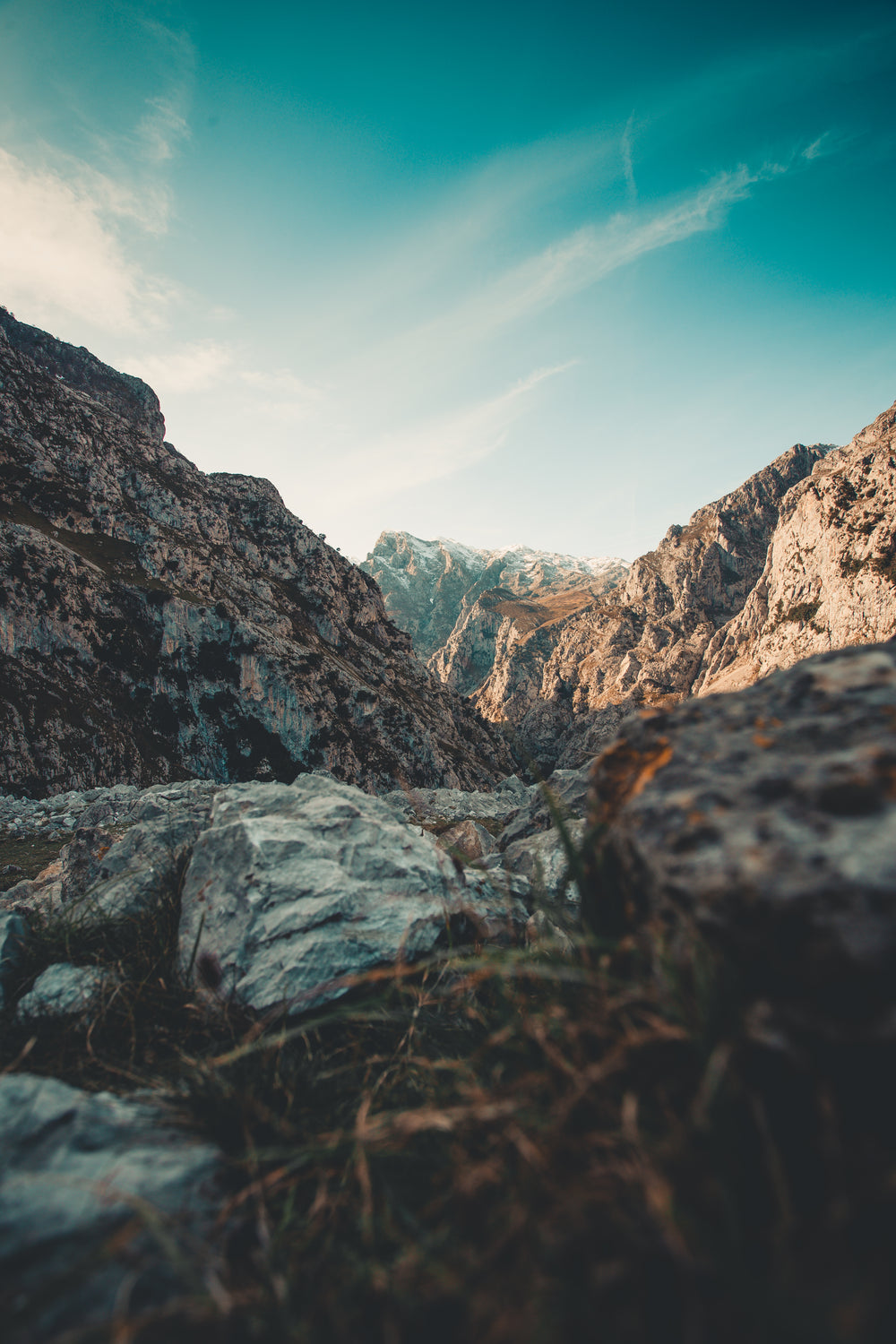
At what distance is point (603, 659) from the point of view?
143m

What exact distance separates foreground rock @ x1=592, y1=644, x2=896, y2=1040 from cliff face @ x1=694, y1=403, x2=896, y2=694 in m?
90.3

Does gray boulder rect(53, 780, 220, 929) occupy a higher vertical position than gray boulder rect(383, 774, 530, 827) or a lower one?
higher

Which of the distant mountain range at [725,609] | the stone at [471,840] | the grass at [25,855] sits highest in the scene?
the distant mountain range at [725,609]

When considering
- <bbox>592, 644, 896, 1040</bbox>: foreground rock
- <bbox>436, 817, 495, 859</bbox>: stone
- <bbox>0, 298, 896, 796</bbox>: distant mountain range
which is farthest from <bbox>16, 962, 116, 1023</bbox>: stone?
<bbox>0, 298, 896, 796</bbox>: distant mountain range

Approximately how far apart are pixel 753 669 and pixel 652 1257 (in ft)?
369

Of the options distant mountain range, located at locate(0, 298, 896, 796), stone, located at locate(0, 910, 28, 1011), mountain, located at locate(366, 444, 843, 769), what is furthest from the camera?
mountain, located at locate(366, 444, 843, 769)

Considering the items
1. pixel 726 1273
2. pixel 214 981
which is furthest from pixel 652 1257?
pixel 214 981

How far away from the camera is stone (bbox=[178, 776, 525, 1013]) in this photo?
3.52m

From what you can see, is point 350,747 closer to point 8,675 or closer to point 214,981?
point 8,675

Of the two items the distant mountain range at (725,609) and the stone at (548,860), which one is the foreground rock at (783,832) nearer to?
the stone at (548,860)

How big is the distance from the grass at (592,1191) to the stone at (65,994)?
151cm

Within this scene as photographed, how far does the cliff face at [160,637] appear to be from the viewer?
154 ft

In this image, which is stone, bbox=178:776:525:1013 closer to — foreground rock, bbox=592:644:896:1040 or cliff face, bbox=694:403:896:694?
foreground rock, bbox=592:644:896:1040

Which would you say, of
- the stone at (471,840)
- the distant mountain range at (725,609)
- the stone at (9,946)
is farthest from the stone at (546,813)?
the distant mountain range at (725,609)
